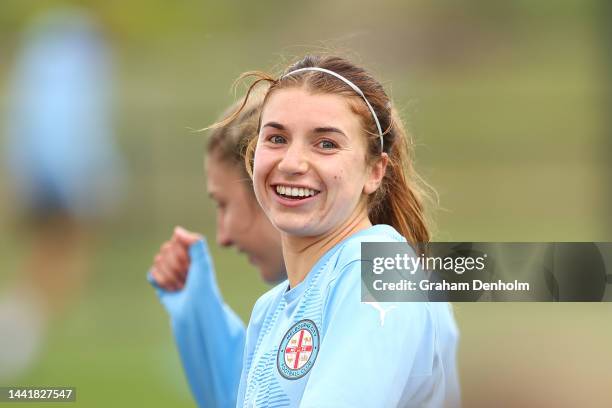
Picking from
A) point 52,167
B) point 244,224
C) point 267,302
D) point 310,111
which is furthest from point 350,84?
point 52,167

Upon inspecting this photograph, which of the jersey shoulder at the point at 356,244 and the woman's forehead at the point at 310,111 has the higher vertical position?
the woman's forehead at the point at 310,111

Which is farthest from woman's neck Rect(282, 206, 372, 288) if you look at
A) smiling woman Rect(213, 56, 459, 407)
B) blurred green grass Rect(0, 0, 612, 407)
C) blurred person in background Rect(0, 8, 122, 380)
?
blurred person in background Rect(0, 8, 122, 380)

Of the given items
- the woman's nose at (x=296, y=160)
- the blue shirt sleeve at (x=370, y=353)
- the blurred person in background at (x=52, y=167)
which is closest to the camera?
the blue shirt sleeve at (x=370, y=353)

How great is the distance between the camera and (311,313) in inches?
82.3

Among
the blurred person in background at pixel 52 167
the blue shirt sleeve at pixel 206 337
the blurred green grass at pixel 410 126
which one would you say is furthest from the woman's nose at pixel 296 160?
the blurred person in background at pixel 52 167

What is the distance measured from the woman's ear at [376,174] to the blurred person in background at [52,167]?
5.66m

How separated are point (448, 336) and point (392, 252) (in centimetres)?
21

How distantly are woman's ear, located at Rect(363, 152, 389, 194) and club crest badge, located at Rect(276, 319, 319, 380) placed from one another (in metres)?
0.32

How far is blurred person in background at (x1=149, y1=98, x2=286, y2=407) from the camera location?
3158 millimetres

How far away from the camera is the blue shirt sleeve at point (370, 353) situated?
1.88 m

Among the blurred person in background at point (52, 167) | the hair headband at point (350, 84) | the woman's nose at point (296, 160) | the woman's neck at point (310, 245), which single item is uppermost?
the blurred person in background at point (52, 167)

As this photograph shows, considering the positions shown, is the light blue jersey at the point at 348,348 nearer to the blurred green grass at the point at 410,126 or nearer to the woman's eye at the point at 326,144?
the woman's eye at the point at 326,144

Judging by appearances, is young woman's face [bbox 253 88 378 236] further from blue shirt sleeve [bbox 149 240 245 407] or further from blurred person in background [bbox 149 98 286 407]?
blue shirt sleeve [bbox 149 240 245 407]

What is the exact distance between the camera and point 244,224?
3.34 metres
